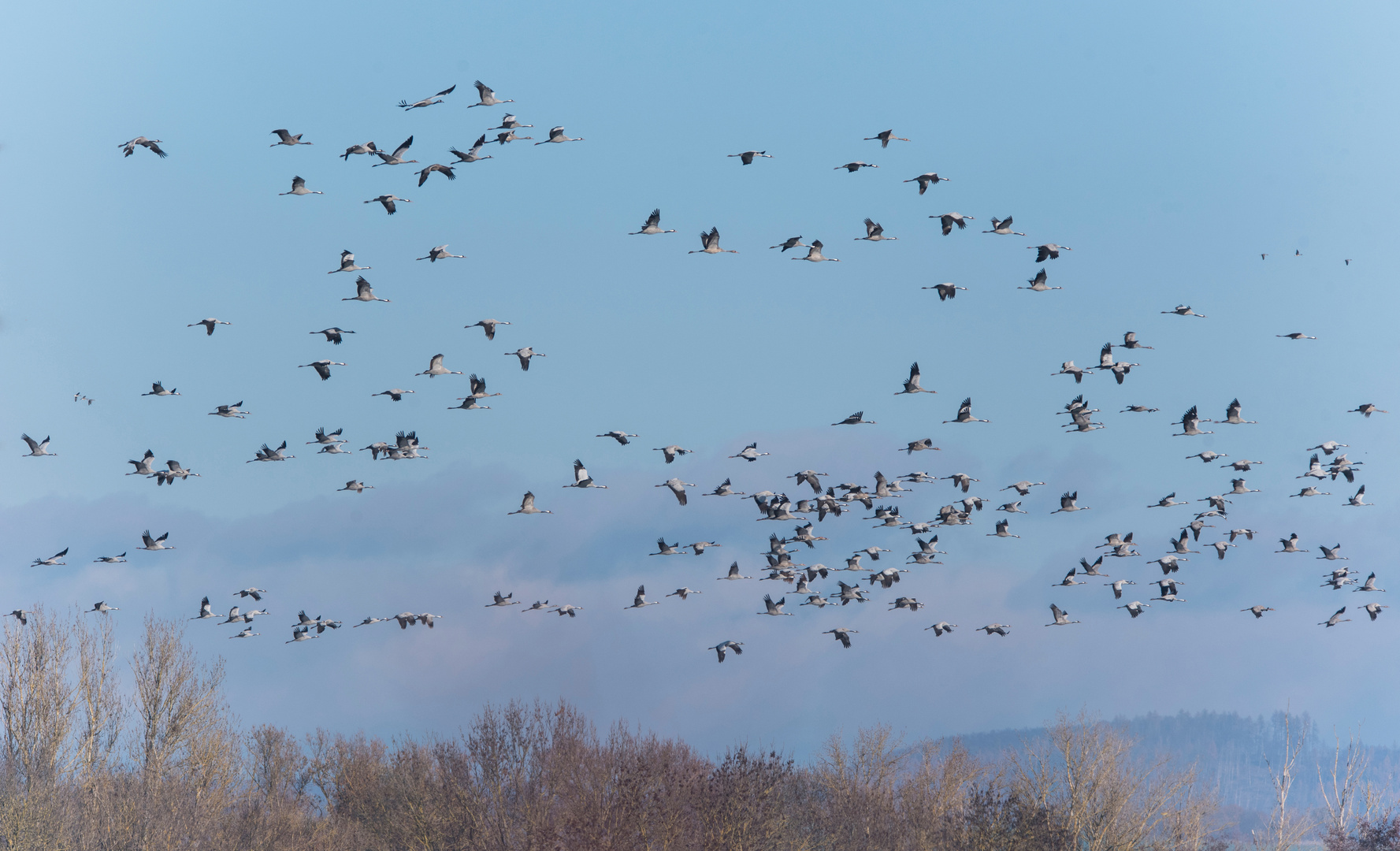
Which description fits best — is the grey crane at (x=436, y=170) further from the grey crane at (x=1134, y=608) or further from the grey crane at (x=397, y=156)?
the grey crane at (x=1134, y=608)

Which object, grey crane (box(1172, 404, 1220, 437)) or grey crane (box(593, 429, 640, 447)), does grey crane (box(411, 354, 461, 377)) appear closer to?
grey crane (box(593, 429, 640, 447))

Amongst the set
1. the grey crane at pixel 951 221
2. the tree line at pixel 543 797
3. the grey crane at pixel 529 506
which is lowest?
the tree line at pixel 543 797

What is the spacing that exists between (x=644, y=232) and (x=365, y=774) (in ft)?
121

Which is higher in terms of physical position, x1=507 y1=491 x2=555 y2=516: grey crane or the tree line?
x1=507 y1=491 x2=555 y2=516: grey crane

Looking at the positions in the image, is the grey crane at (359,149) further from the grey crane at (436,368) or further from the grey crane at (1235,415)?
the grey crane at (1235,415)

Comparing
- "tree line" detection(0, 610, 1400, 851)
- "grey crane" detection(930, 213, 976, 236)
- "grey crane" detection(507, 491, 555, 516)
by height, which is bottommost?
"tree line" detection(0, 610, 1400, 851)

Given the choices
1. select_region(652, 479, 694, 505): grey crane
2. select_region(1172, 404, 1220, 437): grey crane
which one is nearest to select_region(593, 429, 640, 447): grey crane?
select_region(652, 479, 694, 505): grey crane

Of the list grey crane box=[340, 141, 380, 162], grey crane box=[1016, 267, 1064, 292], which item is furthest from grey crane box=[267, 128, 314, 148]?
grey crane box=[1016, 267, 1064, 292]

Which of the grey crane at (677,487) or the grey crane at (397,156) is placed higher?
the grey crane at (397,156)

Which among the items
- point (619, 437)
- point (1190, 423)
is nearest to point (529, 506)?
point (619, 437)

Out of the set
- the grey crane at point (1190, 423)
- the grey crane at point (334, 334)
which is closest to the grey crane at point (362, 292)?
the grey crane at point (334, 334)

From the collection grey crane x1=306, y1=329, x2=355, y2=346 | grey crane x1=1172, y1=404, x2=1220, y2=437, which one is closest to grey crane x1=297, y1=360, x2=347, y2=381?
grey crane x1=306, y1=329, x2=355, y2=346

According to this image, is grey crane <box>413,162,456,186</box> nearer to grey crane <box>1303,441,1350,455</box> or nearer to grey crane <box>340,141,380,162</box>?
grey crane <box>340,141,380,162</box>

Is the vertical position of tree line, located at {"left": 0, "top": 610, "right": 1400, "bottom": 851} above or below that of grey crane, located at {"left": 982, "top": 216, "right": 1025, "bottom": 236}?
Answer: below
